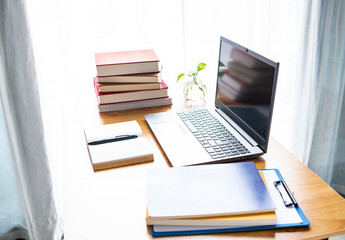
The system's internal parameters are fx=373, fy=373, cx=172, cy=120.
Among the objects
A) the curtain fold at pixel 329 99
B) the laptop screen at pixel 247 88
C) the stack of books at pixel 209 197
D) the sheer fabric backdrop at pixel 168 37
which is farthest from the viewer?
the curtain fold at pixel 329 99

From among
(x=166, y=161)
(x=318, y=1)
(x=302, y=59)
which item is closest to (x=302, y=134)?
(x=302, y=59)

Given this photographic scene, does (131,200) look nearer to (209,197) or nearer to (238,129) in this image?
(209,197)

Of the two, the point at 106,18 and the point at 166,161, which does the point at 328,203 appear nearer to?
the point at 166,161

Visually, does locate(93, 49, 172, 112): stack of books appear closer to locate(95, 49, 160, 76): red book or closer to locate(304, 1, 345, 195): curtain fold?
locate(95, 49, 160, 76): red book

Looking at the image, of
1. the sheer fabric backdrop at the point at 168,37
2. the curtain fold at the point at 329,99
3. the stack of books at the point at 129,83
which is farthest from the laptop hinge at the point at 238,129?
the curtain fold at the point at 329,99

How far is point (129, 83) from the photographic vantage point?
1.43m

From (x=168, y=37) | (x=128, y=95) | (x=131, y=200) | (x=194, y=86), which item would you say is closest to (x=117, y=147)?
(x=131, y=200)

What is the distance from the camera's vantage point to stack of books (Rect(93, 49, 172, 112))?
4.60 feet

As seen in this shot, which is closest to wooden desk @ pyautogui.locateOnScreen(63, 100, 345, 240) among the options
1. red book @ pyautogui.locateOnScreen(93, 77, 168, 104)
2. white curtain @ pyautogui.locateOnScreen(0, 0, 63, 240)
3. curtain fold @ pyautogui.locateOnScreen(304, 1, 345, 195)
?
red book @ pyautogui.locateOnScreen(93, 77, 168, 104)

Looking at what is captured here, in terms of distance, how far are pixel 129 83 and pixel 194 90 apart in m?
0.26

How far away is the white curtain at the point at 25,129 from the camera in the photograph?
4.55ft

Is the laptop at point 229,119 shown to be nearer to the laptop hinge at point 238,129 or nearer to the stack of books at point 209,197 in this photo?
the laptop hinge at point 238,129

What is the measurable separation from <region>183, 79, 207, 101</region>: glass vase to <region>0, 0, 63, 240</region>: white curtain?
60cm

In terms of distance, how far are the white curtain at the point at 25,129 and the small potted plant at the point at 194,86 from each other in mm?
597
